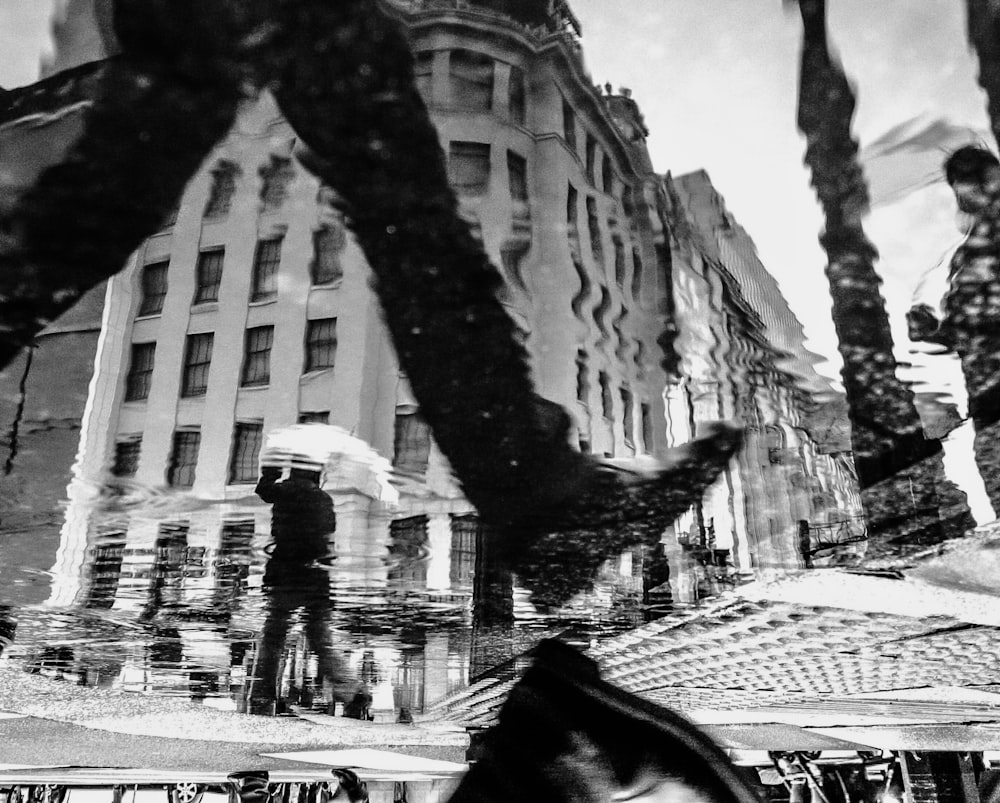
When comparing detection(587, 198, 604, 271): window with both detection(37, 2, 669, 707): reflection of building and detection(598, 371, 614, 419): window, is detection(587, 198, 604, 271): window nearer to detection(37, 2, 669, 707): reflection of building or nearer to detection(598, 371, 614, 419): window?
detection(37, 2, 669, 707): reflection of building

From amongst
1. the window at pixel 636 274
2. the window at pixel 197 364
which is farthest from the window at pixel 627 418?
the window at pixel 197 364

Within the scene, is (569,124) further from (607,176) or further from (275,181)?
(275,181)

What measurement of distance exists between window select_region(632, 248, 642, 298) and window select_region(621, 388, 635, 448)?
25cm

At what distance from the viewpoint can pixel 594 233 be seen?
1008mm

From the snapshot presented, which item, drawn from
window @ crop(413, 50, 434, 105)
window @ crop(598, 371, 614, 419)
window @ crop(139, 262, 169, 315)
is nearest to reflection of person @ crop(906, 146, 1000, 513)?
window @ crop(598, 371, 614, 419)

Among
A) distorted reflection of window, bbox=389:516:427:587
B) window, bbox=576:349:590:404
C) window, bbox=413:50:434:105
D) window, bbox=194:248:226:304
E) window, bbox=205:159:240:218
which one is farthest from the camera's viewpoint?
distorted reflection of window, bbox=389:516:427:587

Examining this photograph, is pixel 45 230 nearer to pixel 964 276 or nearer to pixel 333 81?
pixel 333 81

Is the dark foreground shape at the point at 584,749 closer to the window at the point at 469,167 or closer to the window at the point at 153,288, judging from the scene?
the window at the point at 469,167

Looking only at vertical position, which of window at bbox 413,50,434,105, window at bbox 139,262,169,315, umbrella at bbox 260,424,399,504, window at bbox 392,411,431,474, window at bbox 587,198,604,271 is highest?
window at bbox 413,50,434,105

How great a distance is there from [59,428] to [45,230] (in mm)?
447

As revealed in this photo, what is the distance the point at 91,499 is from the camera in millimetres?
1547

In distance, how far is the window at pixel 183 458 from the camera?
1.29 m

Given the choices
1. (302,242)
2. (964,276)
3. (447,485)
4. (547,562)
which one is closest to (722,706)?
(547,562)

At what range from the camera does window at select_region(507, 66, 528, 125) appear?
842mm
